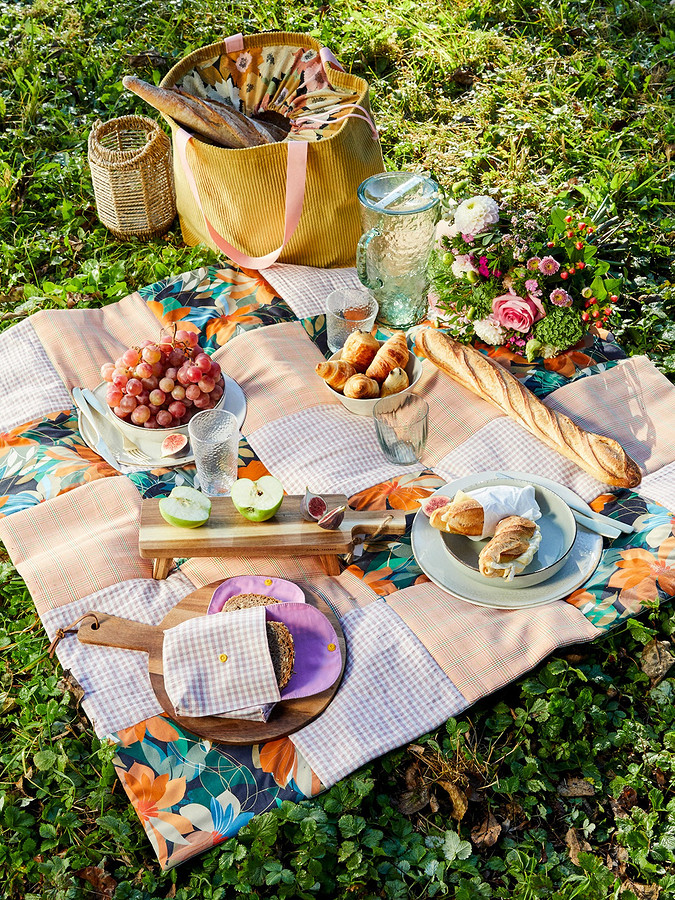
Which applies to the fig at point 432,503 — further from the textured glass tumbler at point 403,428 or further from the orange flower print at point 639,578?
the orange flower print at point 639,578

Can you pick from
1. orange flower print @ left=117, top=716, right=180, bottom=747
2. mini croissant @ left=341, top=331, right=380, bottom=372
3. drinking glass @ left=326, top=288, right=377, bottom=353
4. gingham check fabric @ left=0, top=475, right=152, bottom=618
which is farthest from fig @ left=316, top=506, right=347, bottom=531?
drinking glass @ left=326, top=288, right=377, bottom=353

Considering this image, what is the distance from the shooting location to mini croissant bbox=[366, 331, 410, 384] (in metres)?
2.94

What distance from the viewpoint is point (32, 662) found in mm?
2430

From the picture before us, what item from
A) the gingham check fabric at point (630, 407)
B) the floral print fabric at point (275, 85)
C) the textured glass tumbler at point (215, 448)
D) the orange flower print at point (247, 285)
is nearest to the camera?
the textured glass tumbler at point (215, 448)

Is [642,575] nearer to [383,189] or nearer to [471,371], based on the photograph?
[471,371]

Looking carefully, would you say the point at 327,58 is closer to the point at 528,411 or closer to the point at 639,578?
the point at 528,411

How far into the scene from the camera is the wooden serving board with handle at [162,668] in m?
2.09

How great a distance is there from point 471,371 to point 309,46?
1.97 meters

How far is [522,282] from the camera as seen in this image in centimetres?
315

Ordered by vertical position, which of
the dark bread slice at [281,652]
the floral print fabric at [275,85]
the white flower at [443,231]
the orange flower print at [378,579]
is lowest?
the orange flower print at [378,579]

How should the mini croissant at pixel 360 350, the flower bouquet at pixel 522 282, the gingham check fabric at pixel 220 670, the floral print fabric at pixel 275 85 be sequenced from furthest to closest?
the floral print fabric at pixel 275 85 < the flower bouquet at pixel 522 282 < the mini croissant at pixel 360 350 < the gingham check fabric at pixel 220 670

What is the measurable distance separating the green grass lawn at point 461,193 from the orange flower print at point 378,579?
423 mm

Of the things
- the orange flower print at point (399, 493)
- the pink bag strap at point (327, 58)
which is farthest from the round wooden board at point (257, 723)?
the pink bag strap at point (327, 58)

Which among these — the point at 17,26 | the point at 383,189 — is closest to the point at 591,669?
the point at 383,189
